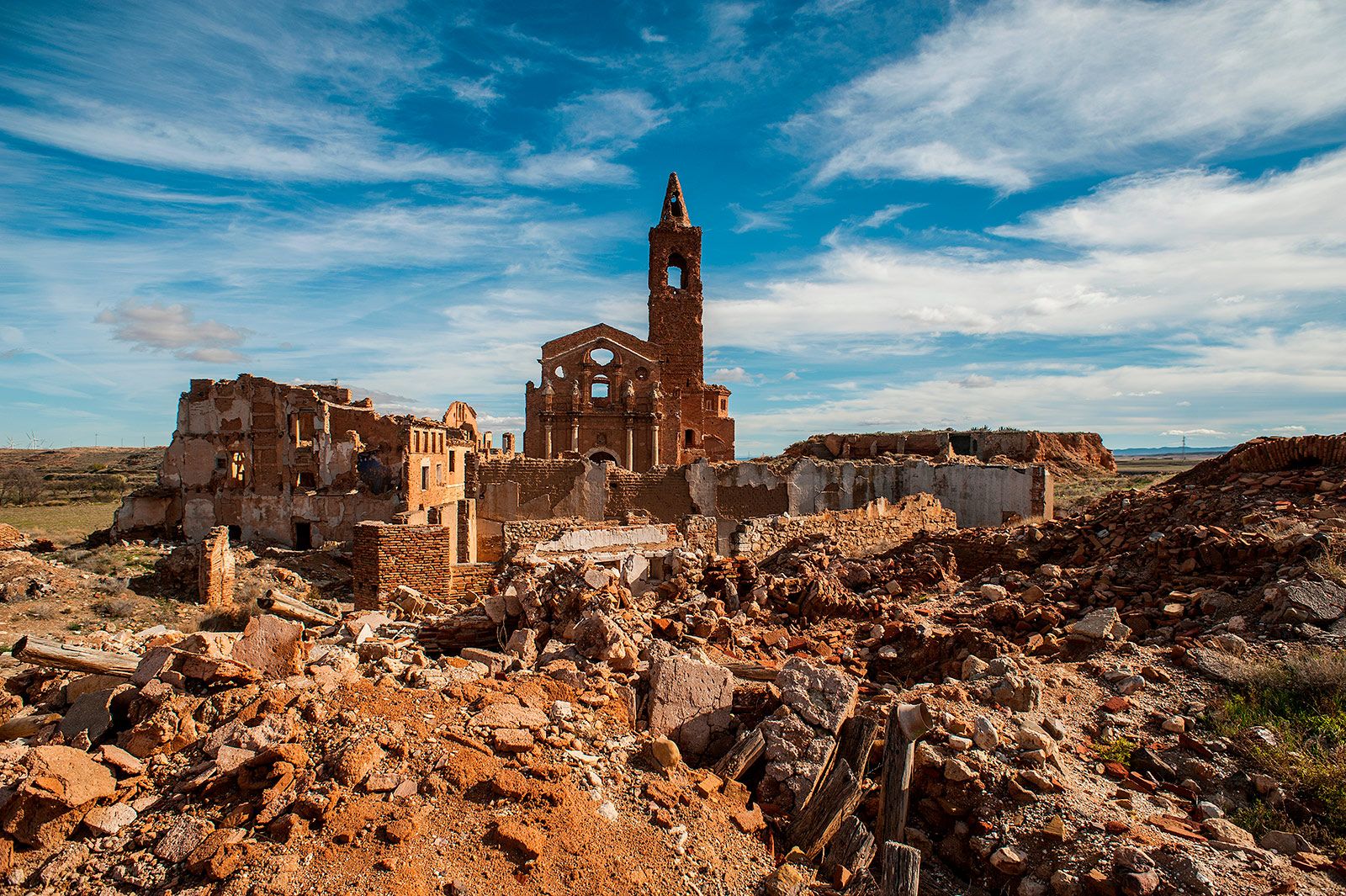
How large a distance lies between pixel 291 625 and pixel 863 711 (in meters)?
3.95

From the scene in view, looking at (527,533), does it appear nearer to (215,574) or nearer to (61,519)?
(215,574)

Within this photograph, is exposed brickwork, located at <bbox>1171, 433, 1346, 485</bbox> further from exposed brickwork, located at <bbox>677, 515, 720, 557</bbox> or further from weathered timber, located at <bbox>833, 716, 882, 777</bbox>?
weathered timber, located at <bbox>833, 716, 882, 777</bbox>

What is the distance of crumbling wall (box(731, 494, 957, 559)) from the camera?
36.2 ft

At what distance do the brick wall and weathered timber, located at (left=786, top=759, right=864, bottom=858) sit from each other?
6346mm

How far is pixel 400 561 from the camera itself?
30.7 feet

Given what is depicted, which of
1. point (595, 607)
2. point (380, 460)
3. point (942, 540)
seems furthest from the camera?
point (380, 460)

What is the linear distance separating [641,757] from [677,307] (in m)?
30.8

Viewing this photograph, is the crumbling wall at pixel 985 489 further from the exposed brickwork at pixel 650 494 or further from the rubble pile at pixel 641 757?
the rubble pile at pixel 641 757

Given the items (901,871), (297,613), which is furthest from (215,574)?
(901,871)

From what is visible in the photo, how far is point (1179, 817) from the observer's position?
3961 millimetres

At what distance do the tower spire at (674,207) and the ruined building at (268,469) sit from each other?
16.8 metres

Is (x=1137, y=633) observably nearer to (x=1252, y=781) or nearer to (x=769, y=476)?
A: (x=1252, y=781)

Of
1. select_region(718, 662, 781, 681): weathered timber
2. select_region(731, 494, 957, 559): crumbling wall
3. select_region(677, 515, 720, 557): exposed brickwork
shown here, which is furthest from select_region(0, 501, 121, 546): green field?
select_region(718, 662, 781, 681): weathered timber

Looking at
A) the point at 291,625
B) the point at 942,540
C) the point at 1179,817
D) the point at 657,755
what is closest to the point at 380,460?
the point at 942,540
